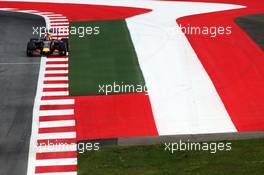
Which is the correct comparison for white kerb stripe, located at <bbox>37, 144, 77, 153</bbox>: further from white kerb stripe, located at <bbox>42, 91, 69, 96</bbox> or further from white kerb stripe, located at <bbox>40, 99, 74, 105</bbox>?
white kerb stripe, located at <bbox>42, 91, 69, 96</bbox>

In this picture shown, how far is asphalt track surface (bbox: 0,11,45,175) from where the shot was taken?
2495 centimetres

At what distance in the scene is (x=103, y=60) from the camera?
3703 centimetres

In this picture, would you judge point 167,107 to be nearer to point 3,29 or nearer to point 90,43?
point 90,43

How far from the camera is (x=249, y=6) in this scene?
170 ft

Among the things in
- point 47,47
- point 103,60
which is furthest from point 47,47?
point 103,60

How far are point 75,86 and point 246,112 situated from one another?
9.17 meters

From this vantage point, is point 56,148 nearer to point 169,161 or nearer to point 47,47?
point 169,161

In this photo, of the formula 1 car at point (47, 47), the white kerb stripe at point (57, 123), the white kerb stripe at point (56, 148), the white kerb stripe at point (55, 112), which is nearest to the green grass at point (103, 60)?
the formula 1 car at point (47, 47)

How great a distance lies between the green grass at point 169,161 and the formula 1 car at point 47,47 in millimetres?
13933

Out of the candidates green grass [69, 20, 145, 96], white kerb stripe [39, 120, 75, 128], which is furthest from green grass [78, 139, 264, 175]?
green grass [69, 20, 145, 96]

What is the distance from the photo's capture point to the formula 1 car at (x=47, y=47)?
38.0 metres

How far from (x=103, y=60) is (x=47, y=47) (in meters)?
3.74

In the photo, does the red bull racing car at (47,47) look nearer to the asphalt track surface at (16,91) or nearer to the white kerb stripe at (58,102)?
the asphalt track surface at (16,91)

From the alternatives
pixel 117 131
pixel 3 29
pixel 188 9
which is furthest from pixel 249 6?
pixel 117 131
